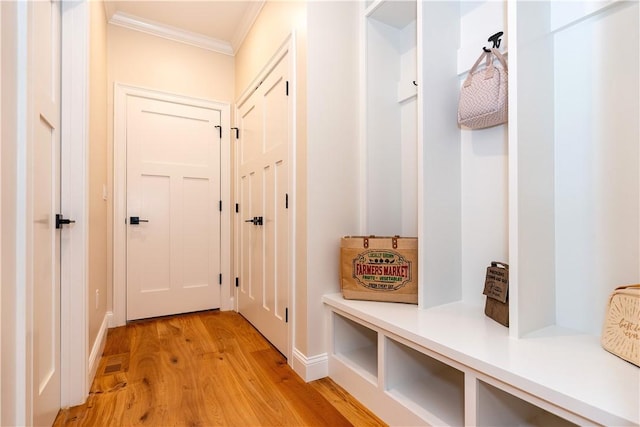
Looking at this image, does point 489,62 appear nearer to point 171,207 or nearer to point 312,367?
point 312,367

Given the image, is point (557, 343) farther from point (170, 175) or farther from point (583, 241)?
point (170, 175)

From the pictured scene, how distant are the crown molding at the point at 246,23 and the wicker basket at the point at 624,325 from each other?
8.84 feet

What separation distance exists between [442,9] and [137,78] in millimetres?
2466

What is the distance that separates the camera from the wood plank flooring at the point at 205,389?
56.4 inches

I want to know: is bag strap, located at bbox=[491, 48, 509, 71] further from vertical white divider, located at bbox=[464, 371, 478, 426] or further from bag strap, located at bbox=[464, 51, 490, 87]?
vertical white divider, located at bbox=[464, 371, 478, 426]

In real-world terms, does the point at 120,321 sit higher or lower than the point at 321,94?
lower

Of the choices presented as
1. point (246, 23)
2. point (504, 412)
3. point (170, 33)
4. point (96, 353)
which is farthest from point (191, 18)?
point (504, 412)

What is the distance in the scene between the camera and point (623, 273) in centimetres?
112

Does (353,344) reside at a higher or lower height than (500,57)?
lower

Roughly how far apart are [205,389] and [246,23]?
2.71 meters

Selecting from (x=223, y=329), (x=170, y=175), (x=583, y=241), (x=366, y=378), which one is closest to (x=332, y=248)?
(x=366, y=378)

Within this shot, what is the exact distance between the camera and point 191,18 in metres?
2.75

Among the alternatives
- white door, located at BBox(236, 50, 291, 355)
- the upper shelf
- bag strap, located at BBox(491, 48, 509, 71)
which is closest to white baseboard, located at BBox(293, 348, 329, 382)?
white door, located at BBox(236, 50, 291, 355)

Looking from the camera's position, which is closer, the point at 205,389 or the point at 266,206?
the point at 205,389
